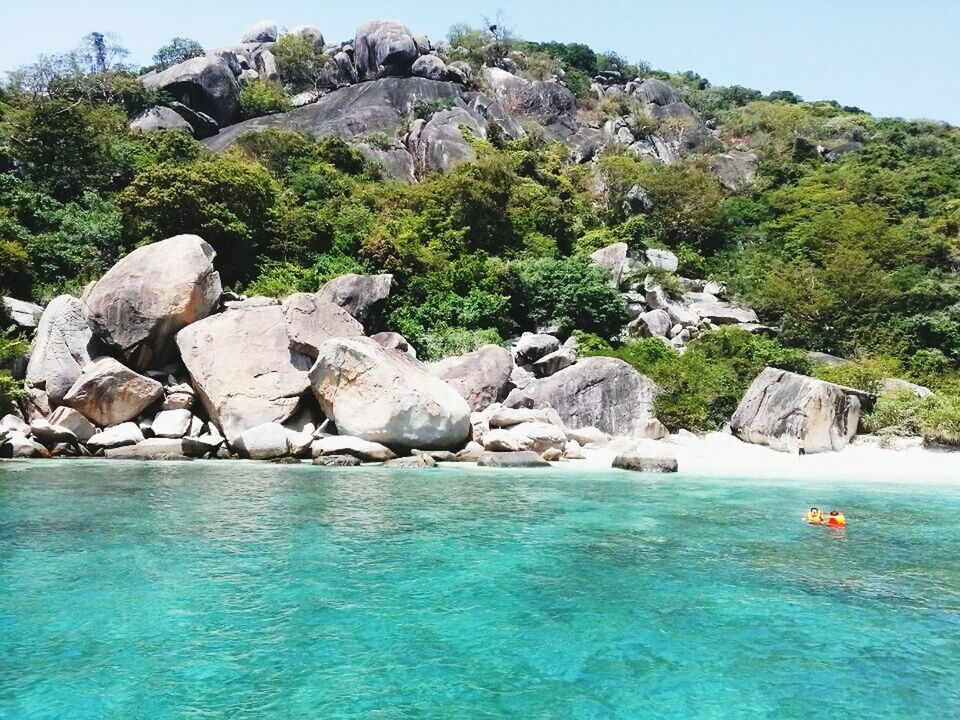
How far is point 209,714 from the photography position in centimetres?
507

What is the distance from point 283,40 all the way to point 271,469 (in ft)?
202

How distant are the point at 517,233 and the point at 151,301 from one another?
19.1 meters

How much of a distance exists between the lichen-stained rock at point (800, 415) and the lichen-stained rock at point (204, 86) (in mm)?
49993

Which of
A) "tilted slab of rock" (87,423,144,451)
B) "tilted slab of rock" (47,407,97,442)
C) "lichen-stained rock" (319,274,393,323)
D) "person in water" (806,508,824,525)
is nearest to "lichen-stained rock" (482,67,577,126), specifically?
"lichen-stained rock" (319,274,393,323)

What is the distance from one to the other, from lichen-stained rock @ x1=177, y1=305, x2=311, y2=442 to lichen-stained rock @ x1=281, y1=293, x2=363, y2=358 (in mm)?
290

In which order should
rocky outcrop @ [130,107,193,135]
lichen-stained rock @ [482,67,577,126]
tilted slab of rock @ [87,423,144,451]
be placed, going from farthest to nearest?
lichen-stained rock @ [482,67,577,126] < rocky outcrop @ [130,107,193,135] < tilted slab of rock @ [87,423,144,451]

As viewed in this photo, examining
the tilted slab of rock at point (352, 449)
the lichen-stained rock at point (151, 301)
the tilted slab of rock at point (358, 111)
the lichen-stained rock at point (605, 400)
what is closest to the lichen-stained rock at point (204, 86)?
the tilted slab of rock at point (358, 111)

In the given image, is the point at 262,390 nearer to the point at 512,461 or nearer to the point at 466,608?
the point at 512,461

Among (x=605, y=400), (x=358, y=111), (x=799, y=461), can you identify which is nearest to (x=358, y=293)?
(x=605, y=400)

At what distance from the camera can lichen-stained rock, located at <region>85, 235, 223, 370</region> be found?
21.3 m

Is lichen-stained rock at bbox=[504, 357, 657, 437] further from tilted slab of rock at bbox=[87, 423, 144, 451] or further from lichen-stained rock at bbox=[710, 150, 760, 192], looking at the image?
lichen-stained rock at bbox=[710, 150, 760, 192]

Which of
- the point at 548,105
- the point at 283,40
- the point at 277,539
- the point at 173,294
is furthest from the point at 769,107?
the point at 277,539

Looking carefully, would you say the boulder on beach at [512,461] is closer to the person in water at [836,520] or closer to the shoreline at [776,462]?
the shoreline at [776,462]

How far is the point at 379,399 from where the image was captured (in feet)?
61.9
